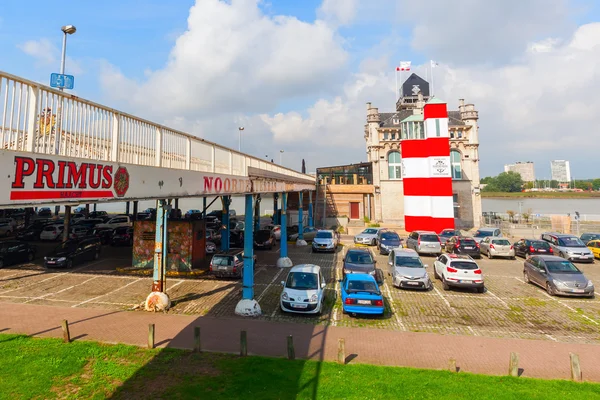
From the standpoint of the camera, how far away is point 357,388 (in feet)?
23.6

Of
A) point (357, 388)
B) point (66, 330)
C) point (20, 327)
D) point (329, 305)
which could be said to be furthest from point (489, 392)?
point (20, 327)

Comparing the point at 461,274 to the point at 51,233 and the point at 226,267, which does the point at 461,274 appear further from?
the point at 51,233

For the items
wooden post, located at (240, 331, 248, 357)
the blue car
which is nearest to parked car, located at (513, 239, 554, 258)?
the blue car

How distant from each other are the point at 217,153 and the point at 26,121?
6596 millimetres

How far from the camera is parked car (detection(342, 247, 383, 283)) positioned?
52.1 ft

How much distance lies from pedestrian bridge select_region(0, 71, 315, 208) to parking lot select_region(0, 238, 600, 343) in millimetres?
6865

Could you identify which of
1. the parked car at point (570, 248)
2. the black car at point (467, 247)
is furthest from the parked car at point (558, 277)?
the parked car at point (570, 248)

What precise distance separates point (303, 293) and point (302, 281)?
2.82 feet

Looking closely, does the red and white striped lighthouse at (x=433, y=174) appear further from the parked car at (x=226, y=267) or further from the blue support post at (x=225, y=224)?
the parked car at (x=226, y=267)


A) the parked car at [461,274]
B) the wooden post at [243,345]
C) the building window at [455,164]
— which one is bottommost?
the wooden post at [243,345]

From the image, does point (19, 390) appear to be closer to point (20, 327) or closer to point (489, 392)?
point (20, 327)

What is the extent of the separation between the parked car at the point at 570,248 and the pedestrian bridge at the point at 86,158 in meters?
25.6

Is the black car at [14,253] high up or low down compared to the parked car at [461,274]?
up

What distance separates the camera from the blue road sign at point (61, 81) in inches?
285
